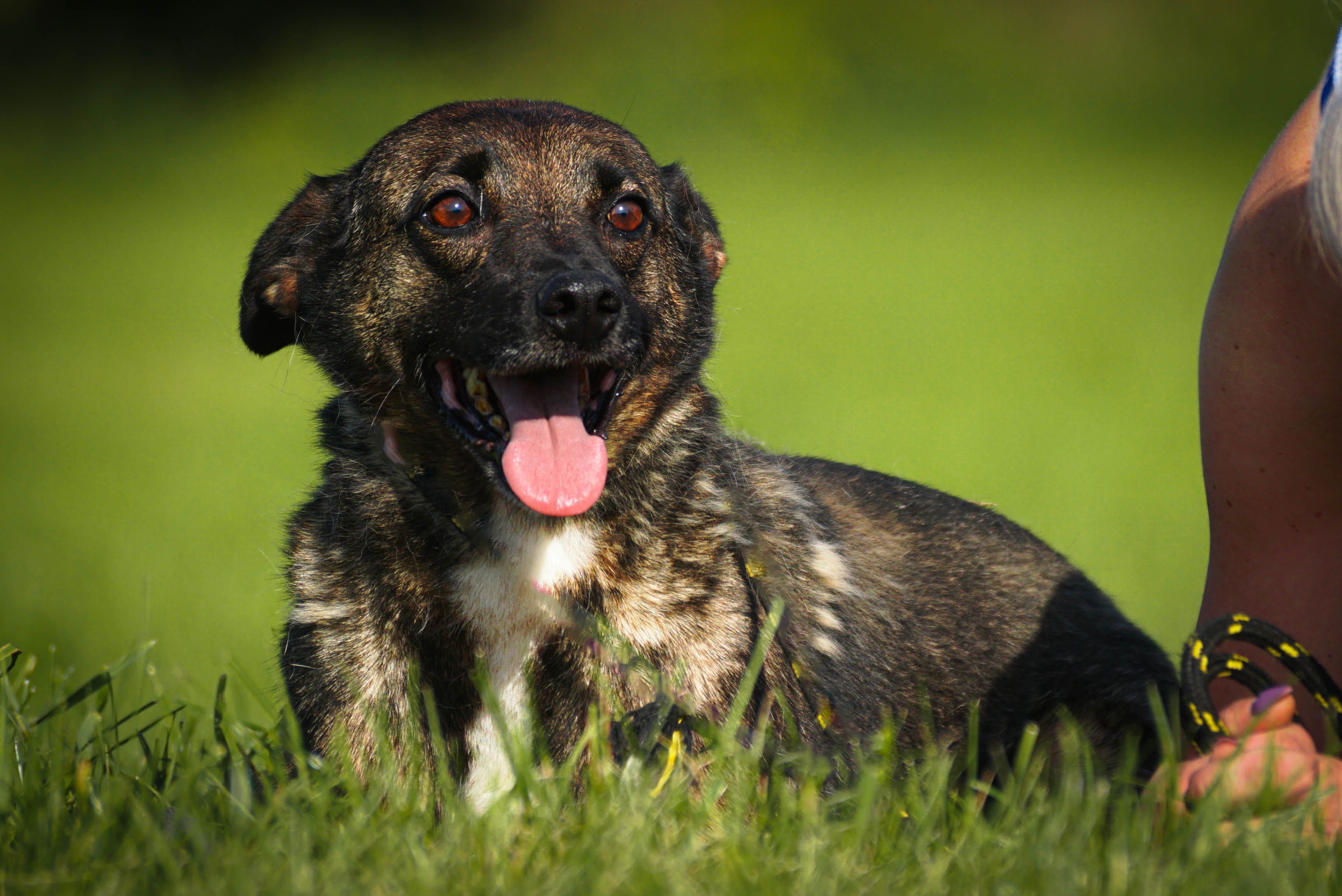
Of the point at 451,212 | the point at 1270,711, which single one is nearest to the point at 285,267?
the point at 451,212

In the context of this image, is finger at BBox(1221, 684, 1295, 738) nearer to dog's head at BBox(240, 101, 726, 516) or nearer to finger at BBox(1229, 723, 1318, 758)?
finger at BBox(1229, 723, 1318, 758)

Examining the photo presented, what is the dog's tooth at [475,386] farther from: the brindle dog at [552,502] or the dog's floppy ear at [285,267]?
the dog's floppy ear at [285,267]

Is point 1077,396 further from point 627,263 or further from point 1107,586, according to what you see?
point 627,263

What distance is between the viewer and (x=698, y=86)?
2173 cm

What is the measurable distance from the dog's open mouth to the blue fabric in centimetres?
139

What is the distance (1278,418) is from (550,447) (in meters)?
1.35

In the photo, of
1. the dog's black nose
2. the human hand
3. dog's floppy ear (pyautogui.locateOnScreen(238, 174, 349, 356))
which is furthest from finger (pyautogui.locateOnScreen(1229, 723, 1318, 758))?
dog's floppy ear (pyautogui.locateOnScreen(238, 174, 349, 356))

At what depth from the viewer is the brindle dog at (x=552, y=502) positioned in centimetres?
253

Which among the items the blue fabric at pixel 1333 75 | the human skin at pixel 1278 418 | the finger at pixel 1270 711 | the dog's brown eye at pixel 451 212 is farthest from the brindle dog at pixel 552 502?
the blue fabric at pixel 1333 75

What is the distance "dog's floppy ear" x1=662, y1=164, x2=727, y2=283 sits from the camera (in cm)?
308

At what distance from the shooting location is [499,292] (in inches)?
101

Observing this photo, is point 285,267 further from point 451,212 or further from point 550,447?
point 550,447

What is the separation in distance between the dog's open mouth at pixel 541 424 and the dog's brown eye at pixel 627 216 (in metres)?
0.37

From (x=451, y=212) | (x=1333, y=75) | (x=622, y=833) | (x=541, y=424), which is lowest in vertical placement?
(x=622, y=833)
